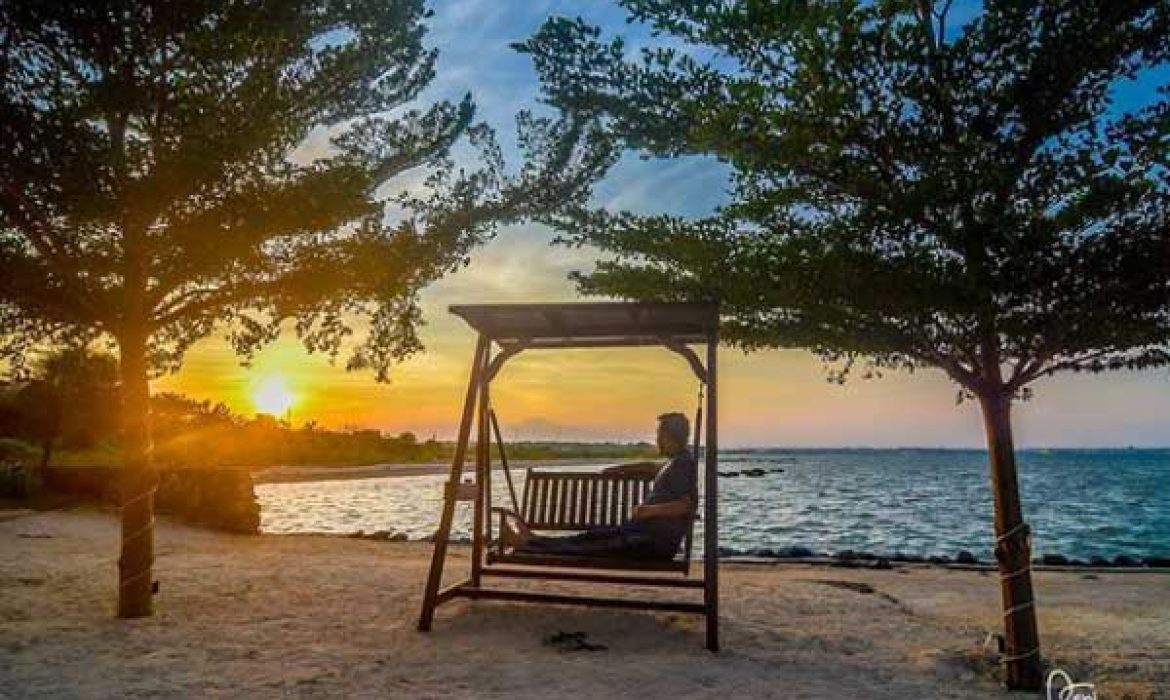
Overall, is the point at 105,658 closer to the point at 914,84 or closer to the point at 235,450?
the point at 914,84

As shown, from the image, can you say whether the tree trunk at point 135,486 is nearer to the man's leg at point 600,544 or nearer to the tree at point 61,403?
the man's leg at point 600,544

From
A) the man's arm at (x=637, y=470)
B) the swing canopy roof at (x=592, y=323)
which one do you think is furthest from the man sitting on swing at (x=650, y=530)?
the swing canopy roof at (x=592, y=323)

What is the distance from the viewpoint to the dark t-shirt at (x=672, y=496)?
788 centimetres

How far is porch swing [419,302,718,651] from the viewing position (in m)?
7.80

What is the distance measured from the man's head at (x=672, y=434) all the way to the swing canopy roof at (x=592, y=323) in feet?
2.52

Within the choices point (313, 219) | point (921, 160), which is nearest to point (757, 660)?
point (921, 160)

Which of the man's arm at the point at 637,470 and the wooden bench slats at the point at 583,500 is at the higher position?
the man's arm at the point at 637,470

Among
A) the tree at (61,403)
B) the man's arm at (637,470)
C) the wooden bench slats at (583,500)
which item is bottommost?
the wooden bench slats at (583,500)

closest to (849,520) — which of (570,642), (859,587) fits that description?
(859,587)

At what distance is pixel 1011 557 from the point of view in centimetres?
697

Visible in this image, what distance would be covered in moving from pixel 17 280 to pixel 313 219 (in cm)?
280

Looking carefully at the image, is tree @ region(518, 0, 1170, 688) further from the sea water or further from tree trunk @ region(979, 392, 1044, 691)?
the sea water

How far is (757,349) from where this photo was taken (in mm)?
8266

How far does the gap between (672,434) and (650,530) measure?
111 cm
